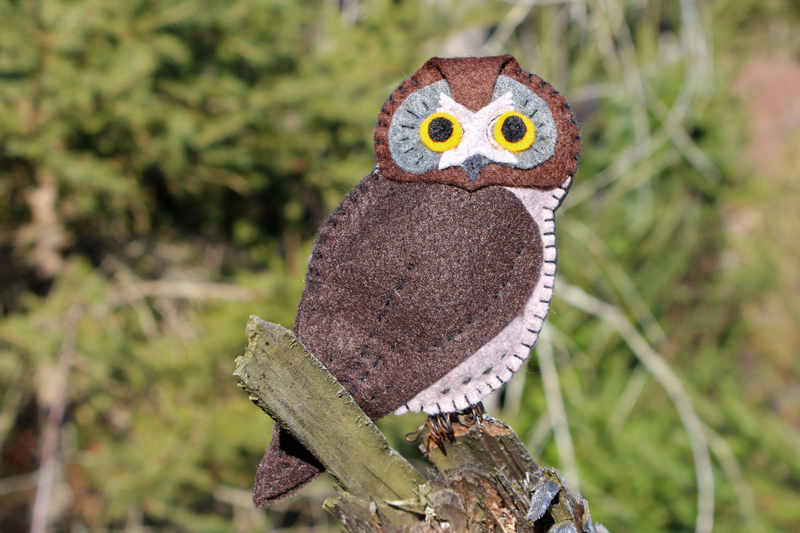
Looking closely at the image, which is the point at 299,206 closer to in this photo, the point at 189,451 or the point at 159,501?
the point at 189,451

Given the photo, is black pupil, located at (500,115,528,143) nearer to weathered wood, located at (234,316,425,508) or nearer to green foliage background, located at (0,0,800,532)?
weathered wood, located at (234,316,425,508)

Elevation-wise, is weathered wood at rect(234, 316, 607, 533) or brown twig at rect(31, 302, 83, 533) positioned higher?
weathered wood at rect(234, 316, 607, 533)

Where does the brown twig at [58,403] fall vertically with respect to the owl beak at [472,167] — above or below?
below

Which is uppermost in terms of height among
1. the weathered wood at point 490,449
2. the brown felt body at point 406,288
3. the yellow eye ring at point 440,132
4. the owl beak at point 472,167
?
the yellow eye ring at point 440,132

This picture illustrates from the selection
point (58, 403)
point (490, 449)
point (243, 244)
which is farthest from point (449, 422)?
point (243, 244)

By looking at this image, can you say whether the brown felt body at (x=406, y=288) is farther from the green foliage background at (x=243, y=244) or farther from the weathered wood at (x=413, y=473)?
the green foliage background at (x=243, y=244)

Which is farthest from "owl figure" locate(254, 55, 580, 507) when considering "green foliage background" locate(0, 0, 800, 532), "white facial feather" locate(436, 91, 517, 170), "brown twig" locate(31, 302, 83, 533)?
"brown twig" locate(31, 302, 83, 533)

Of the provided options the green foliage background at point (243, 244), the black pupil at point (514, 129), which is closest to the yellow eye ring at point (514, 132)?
the black pupil at point (514, 129)

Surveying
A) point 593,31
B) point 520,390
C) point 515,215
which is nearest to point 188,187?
point 520,390
